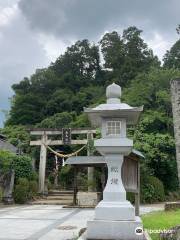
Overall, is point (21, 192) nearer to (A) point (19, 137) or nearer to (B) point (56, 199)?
(B) point (56, 199)

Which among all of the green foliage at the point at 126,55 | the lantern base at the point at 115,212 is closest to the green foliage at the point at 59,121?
the green foliage at the point at 126,55

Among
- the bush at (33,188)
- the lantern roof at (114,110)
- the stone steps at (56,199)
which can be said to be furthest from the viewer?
the bush at (33,188)

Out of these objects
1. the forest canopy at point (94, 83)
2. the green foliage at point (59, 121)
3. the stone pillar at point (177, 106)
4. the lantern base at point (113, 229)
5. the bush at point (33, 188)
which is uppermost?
the forest canopy at point (94, 83)

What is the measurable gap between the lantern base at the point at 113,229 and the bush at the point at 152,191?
48.4ft

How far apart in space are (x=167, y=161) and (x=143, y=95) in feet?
17.8

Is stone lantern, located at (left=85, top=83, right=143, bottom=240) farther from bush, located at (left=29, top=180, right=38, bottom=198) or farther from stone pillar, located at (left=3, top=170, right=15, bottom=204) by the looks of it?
bush, located at (left=29, top=180, right=38, bottom=198)

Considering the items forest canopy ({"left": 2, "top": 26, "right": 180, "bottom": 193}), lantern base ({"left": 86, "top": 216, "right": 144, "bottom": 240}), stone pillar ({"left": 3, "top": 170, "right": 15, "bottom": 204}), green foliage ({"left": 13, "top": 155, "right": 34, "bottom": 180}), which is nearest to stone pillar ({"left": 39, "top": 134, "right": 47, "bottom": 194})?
green foliage ({"left": 13, "top": 155, "right": 34, "bottom": 180})

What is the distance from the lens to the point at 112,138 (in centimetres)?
809

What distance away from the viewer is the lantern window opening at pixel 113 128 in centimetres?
821

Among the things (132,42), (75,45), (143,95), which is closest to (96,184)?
(143,95)

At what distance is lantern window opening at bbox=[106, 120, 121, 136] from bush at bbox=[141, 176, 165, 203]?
14482mm

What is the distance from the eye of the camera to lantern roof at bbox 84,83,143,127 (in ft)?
26.3

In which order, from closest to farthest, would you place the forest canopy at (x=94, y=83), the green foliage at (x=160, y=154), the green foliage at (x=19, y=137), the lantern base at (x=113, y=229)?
the lantern base at (x=113, y=229)
the green foliage at (x=160, y=154)
the forest canopy at (x=94, y=83)
the green foliage at (x=19, y=137)

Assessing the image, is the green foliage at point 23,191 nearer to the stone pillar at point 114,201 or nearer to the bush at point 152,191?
the bush at point 152,191
